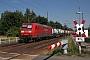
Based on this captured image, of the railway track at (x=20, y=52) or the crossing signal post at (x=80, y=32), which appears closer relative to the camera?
the crossing signal post at (x=80, y=32)

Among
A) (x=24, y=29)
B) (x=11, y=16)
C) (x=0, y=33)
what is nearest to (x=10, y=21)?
(x=11, y=16)

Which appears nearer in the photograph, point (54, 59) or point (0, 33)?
point (54, 59)

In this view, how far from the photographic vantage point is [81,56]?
42.2 ft

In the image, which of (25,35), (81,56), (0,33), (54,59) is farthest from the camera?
(0,33)

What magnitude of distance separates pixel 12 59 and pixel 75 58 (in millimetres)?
3998

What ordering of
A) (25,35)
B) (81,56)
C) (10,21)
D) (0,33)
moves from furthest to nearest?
1. (0,33)
2. (10,21)
3. (25,35)
4. (81,56)

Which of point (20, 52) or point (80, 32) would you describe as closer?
point (80, 32)

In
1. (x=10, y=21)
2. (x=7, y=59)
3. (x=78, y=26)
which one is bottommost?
(x=7, y=59)

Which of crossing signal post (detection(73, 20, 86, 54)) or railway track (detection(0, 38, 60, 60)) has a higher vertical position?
crossing signal post (detection(73, 20, 86, 54))

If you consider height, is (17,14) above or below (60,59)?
above

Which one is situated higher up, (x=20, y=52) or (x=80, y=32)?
(x=80, y=32)

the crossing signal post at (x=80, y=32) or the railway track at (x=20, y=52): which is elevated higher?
the crossing signal post at (x=80, y=32)

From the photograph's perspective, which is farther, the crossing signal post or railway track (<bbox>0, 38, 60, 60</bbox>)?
railway track (<bbox>0, 38, 60, 60</bbox>)

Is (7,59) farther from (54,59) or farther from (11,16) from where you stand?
(11,16)
